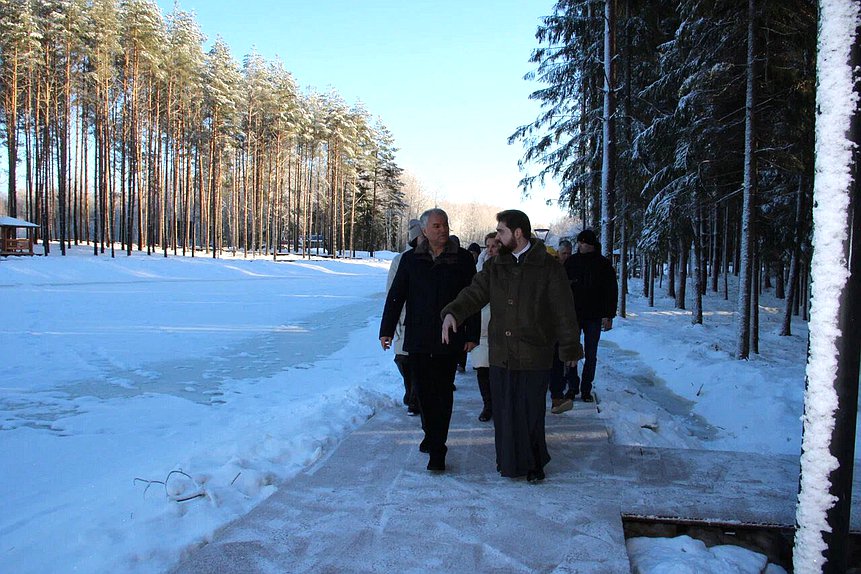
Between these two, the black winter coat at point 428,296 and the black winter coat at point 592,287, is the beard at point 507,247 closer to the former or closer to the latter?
the black winter coat at point 428,296

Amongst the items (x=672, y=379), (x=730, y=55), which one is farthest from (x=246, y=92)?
(x=672, y=379)

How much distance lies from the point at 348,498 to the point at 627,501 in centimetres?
180

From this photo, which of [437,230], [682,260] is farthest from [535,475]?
[682,260]

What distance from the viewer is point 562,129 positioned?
66.7ft

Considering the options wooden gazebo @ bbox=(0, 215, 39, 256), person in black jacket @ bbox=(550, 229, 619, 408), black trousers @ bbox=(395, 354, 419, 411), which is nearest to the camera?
black trousers @ bbox=(395, 354, 419, 411)

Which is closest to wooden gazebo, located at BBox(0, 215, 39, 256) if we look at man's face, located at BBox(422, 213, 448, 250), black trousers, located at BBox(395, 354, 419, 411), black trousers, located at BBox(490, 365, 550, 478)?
black trousers, located at BBox(395, 354, 419, 411)

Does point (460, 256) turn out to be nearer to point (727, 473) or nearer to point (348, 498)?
point (348, 498)

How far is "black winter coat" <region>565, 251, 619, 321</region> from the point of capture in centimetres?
655

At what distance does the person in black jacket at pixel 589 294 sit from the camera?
21.5 feet

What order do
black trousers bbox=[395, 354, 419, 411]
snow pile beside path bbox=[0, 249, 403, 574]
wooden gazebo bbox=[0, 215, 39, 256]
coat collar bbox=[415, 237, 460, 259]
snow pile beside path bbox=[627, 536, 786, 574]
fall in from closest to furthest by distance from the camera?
snow pile beside path bbox=[627, 536, 786, 574], snow pile beside path bbox=[0, 249, 403, 574], coat collar bbox=[415, 237, 460, 259], black trousers bbox=[395, 354, 419, 411], wooden gazebo bbox=[0, 215, 39, 256]

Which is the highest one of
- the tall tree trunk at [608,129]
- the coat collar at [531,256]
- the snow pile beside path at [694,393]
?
the tall tree trunk at [608,129]

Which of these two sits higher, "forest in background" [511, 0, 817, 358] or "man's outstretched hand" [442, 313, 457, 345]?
"forest in background" [511, 0, 817, 358]

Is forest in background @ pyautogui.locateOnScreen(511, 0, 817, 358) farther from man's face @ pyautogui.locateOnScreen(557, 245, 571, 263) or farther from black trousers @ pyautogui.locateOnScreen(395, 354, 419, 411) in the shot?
black trousers @ pyautogui.locateOnScreen(395, 354, 419, 411)

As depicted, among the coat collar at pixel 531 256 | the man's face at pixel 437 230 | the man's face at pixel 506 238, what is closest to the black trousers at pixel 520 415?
the coat collar at pixel 531 256
